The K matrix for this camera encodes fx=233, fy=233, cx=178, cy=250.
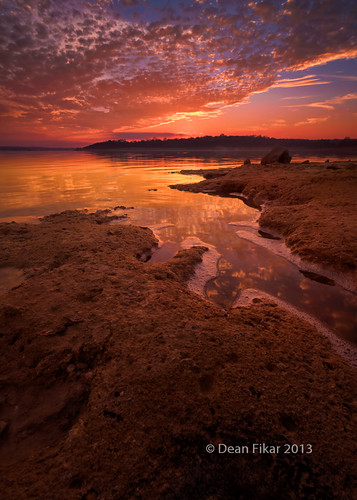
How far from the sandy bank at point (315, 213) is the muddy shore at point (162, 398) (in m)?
2.04

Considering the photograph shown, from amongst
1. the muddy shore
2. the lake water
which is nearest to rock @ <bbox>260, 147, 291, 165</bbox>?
the lake water

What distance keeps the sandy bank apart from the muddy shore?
2040mm

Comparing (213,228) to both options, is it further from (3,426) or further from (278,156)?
(278,156)

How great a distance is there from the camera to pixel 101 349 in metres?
2.30

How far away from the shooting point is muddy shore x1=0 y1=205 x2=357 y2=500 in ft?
4.52

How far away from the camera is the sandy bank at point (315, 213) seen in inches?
171

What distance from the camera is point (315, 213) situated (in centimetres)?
613

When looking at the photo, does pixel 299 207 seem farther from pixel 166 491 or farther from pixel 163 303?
pixel 166 491

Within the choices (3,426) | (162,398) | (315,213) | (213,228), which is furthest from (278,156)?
(3,426)

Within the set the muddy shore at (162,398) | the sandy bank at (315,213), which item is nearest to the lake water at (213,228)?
the sandy bank at (315,213)

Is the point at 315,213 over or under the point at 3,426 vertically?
over

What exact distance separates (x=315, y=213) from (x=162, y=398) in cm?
610

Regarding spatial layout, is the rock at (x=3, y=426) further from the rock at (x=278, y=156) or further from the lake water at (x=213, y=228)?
the rock at (x=278, y=156)

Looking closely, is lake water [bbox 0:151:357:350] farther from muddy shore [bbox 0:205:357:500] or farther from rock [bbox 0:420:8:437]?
rock [bbox 0:420:8:437]
